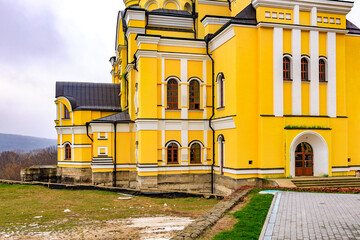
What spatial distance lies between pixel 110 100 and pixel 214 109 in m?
10.3

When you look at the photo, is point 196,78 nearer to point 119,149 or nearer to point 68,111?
point 119,149

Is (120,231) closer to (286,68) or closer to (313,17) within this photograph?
(286,68)

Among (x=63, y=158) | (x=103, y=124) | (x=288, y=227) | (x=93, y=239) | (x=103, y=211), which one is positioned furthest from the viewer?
(x=63, y=158)

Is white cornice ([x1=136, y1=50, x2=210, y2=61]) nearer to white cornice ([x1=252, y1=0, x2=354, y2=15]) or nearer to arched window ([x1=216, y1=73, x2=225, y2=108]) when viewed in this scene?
arched window ([x1=216, y1=73, x2=225, y2=108])

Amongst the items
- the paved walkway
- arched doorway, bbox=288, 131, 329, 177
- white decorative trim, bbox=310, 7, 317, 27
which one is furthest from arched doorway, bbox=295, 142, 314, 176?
white decorative trim, bbox=310, 7, 317, 27

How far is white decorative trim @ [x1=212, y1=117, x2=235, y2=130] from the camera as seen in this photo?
18359 mm

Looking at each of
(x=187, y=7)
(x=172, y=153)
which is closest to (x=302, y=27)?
(x=172, y=153)

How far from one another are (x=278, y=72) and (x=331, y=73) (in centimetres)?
323

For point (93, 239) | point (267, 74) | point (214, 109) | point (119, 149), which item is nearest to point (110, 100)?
point (119, 149)

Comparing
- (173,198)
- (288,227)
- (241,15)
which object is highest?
(241,15)

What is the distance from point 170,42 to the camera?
2119 cm

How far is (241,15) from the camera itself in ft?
58.5

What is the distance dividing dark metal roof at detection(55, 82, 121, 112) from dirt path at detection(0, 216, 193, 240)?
613 inches

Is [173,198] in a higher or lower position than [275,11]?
lower
